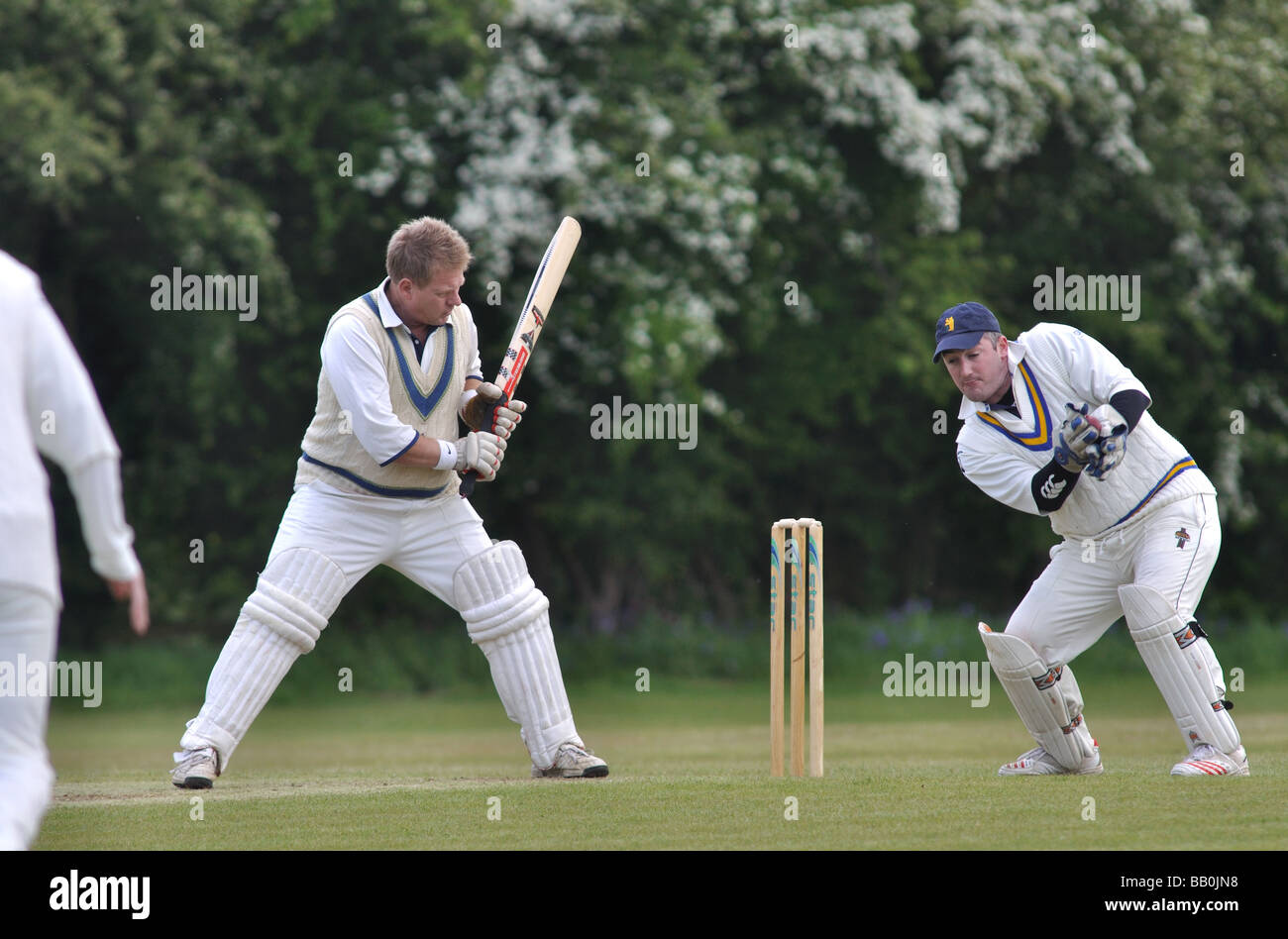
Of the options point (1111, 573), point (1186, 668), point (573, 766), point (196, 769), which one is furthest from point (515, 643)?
point (1186, 668)

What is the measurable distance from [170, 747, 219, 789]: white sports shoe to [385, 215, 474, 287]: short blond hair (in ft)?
5.04

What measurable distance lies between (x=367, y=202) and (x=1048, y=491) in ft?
28.0

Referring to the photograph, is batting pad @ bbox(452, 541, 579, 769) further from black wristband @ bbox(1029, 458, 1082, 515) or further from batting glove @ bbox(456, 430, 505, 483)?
black wristband @ bbox(1029, 458, 1082, 515)

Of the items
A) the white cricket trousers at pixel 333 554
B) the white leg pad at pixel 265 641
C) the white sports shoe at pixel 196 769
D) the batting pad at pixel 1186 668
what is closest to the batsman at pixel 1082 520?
the batting pad at pixel 1186 668

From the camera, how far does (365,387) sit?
15.3ft

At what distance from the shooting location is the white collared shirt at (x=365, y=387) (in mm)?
4652

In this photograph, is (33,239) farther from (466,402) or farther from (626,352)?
(466,402)

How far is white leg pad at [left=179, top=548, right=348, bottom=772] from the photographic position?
15.1 feet

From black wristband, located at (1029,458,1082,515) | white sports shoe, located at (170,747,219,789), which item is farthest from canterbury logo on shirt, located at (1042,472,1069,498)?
white sports shoe, located at (170,747,219,789)

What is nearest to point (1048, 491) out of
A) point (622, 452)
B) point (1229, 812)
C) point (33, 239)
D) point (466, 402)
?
point (1229, 812)

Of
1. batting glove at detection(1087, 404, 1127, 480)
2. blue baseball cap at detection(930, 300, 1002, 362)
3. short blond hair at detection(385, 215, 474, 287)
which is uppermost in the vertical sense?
short blond hair at detection(385, 215, 474, 287)

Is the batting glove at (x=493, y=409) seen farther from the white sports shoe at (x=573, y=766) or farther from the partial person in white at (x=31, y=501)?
the partial person in white at (x=31, y=501)

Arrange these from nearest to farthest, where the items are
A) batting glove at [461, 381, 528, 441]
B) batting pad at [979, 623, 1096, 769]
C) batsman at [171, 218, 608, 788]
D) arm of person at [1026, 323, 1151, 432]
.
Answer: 1. batsman at [171, 218, 608, 788]
2. arm of person at [1026, 323, 1151, 432]
3. batting pad at [979, 623, 1096, 769]
4. batting glove at [461, 381, 528, 441]

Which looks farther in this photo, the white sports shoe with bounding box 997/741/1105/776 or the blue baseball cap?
the white sports shoe with bounding box 997/741/1105/776
